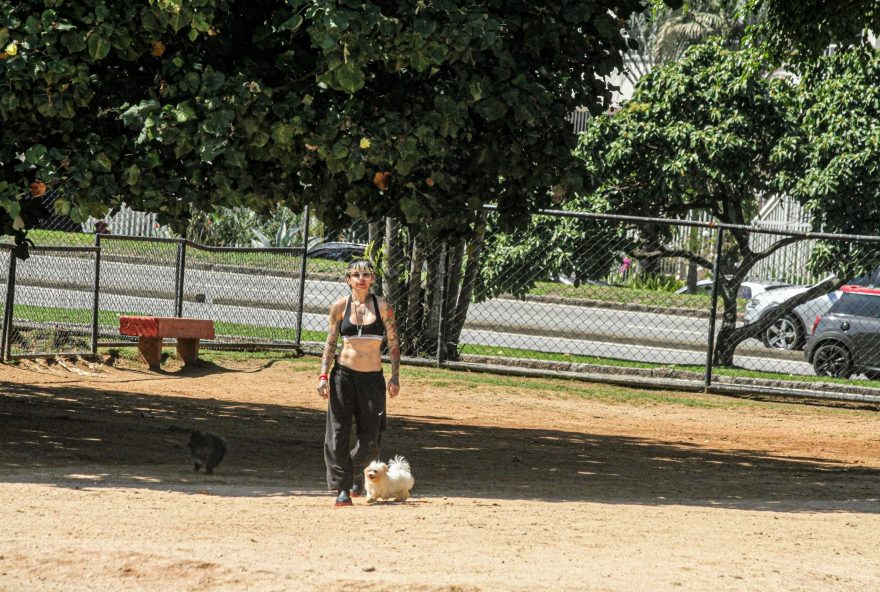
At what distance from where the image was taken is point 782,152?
18.5 metres

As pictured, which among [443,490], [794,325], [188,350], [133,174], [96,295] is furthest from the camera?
[794,325]

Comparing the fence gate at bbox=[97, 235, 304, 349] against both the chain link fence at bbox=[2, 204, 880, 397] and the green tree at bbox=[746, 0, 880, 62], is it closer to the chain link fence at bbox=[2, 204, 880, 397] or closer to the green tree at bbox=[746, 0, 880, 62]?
the chain link fence at bbox=[2, 204, 880, 397]

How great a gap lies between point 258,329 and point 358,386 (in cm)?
979

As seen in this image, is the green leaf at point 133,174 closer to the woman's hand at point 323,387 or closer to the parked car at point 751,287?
the woman's hand at point 323,387

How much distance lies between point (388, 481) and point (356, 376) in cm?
82

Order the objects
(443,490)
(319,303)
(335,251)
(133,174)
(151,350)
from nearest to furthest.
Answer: (133,174)
(443,490)
(151,350)
(319,303)
(335,251)

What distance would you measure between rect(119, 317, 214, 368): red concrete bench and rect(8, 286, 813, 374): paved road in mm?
1279

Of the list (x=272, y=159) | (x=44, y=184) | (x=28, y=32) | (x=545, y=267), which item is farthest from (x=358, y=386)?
(x=545, y=267)

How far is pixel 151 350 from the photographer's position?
16.5 m

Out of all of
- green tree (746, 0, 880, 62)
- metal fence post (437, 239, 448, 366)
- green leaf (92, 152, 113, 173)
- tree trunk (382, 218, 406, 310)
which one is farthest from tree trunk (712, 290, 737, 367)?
green leaf (92, 152, 113, 173)

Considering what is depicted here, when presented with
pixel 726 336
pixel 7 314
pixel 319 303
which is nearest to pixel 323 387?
pixel 7 314

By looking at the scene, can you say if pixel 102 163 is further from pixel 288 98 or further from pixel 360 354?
pixel 360 354

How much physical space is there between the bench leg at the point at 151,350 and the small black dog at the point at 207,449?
6.66 m

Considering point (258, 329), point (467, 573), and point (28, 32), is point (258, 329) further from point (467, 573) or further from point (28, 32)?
point (467, 573)
